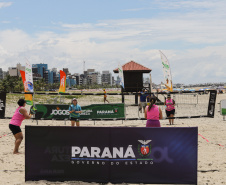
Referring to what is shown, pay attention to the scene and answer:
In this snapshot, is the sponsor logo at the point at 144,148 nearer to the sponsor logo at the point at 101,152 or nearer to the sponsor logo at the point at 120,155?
the sponsor logo at the point at 120,155

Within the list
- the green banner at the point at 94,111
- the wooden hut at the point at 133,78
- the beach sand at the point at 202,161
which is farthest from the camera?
the wooden hut at the point at 133,78

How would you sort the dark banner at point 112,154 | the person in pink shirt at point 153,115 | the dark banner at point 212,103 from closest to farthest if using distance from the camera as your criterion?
the dark banner at point 112,154 → the person in pink shirt at point 153,115 → the dark banner at point 212,103

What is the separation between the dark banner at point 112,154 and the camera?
18.8 ft

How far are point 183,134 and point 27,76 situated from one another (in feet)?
36.8

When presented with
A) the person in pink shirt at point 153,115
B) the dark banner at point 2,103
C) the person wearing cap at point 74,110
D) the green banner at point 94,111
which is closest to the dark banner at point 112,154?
the person in pink shirt at point 153,115

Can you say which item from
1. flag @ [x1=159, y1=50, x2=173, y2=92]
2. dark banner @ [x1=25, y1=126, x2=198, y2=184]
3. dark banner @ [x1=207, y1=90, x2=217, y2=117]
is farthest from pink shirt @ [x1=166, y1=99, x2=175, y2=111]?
dark banner @ [x1=25, y1=126, x2=198, y2=184]

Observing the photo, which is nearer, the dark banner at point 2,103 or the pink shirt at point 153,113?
the pink shirt at point 153,113

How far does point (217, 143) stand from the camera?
992 cm

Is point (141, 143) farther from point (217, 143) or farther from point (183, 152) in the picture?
point (217, 143)

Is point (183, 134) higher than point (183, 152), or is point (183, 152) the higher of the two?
point (183, 134)

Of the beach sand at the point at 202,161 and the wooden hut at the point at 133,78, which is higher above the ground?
the wooden hut at the point at 133,78

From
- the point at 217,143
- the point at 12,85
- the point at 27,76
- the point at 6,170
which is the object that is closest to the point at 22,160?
the point at 6,170

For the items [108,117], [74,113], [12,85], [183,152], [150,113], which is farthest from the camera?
[12,85]

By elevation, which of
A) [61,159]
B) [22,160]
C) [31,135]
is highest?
[31,135]
